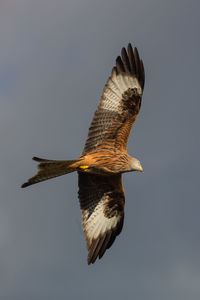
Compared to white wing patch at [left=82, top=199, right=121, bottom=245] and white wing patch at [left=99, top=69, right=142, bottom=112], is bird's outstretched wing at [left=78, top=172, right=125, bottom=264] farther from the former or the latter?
white wing patch at [left=99, top=69, right=142, bottom=112]

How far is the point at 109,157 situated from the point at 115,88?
2.08 m

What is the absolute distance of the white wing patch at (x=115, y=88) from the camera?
1230 centimetres

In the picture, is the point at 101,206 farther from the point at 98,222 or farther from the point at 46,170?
the point at 46,170

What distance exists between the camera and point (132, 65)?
12656 mm

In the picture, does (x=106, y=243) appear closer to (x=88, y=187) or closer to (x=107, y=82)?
(x=88, y=187)

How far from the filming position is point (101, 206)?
12.6m

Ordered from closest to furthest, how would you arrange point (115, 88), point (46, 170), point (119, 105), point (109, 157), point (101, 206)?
1. point (46, 170)
2. point (109, 157)
3. point (119, 105)
4. point (115, 88)
5. point (101, 206)

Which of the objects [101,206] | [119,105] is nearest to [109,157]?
[119,105]

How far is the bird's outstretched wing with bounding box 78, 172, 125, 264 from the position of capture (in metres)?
12.3

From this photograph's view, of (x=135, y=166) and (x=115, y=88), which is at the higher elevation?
(x=115, y=88)

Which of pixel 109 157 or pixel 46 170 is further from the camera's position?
pixel 109 157

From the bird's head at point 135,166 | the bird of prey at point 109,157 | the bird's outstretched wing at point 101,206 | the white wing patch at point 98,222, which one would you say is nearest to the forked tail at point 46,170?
the bird of prey at point 109,157

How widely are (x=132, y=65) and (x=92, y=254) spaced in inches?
205

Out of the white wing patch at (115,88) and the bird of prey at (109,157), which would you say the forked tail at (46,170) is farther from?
the white wing patch at (115,88)
